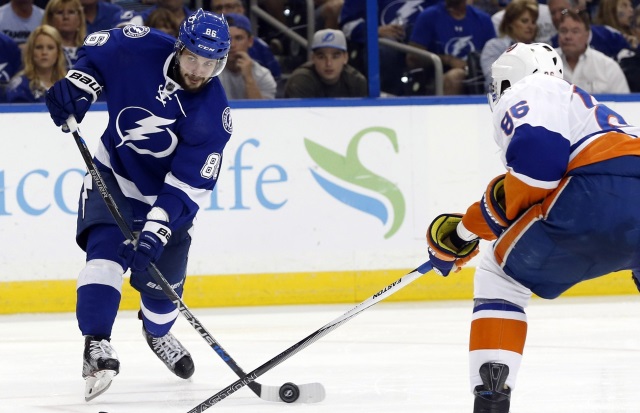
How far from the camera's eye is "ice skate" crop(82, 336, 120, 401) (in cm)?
324

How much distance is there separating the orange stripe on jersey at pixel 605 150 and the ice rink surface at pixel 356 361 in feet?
2.91

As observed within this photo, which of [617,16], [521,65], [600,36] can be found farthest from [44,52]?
[521,65]

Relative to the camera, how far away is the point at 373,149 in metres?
5.32

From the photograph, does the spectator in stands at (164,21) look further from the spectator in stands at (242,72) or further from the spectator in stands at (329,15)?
the spectator in stands at (329,15)

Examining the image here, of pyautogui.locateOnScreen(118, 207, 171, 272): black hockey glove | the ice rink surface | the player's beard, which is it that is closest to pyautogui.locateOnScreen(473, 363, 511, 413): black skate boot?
the ice rink surface

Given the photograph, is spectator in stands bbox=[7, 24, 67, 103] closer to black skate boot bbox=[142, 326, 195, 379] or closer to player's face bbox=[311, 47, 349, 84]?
player's face bbox=[311, 47, 349, 84]

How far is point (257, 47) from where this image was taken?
18.2 ft

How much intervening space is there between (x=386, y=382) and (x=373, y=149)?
1925 millimetres

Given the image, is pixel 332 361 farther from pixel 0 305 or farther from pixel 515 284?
pixel 0 305

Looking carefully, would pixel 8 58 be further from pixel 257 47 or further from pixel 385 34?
pixel 385 34

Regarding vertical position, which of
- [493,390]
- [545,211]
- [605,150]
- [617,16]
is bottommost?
[617,16]

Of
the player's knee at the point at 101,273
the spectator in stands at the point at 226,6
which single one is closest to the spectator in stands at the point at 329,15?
the spectator in stands at the point at 226,6

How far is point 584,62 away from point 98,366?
10.7 feet

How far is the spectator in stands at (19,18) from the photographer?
535cm
